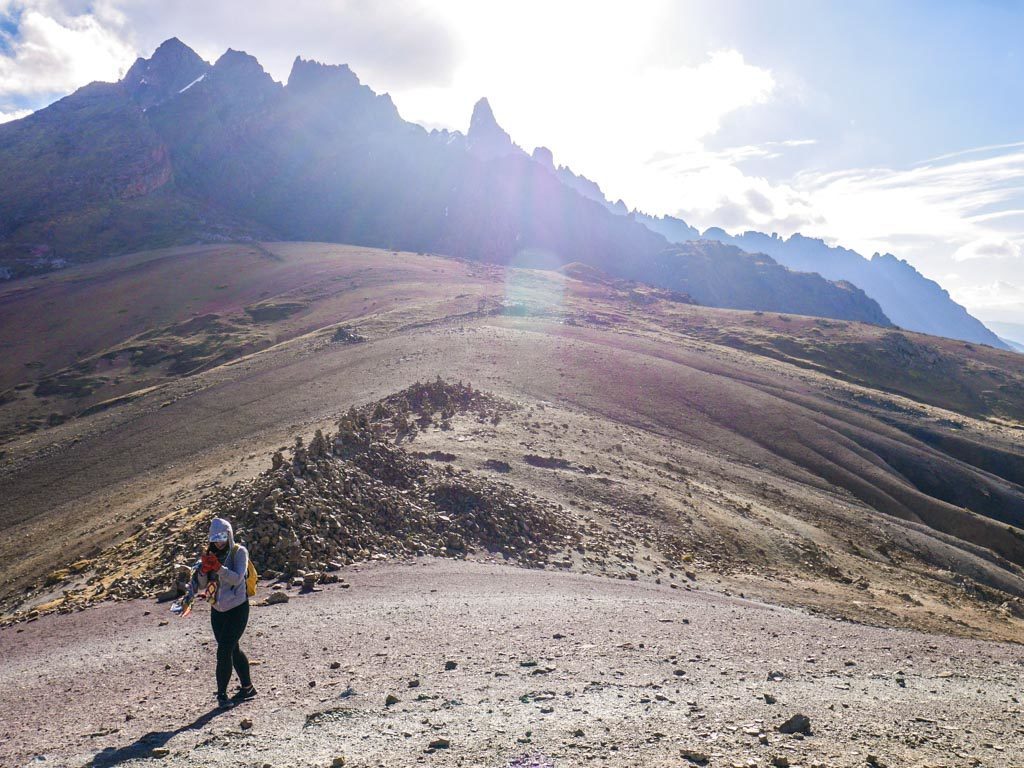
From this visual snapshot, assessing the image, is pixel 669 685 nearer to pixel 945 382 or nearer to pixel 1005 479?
pixel 1005 479

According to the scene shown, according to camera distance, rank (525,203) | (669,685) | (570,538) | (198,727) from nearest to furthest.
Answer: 1. (198,727)
2. (669,685)
3. (570,538)
4. (525,203)

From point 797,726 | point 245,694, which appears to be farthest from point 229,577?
point 797,726

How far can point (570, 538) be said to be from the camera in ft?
57.5

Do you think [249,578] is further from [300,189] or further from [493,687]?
[300,189]

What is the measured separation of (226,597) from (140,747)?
1.66m

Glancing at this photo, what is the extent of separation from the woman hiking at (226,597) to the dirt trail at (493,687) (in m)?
0.38

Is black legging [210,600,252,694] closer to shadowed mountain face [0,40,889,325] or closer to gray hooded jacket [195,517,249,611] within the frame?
gray hooded jacket [195,517,249,611]

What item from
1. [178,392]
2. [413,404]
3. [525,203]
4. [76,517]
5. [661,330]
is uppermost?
[525,203]

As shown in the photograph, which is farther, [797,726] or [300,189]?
[300,189]

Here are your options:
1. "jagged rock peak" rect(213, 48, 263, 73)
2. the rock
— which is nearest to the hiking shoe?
the rock

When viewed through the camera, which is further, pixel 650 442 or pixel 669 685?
pixel 650 442

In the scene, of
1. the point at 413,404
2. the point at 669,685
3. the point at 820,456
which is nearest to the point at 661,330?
the point at 820,456

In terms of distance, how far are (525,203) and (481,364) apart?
143482 mm

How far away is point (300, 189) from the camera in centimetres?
17250
